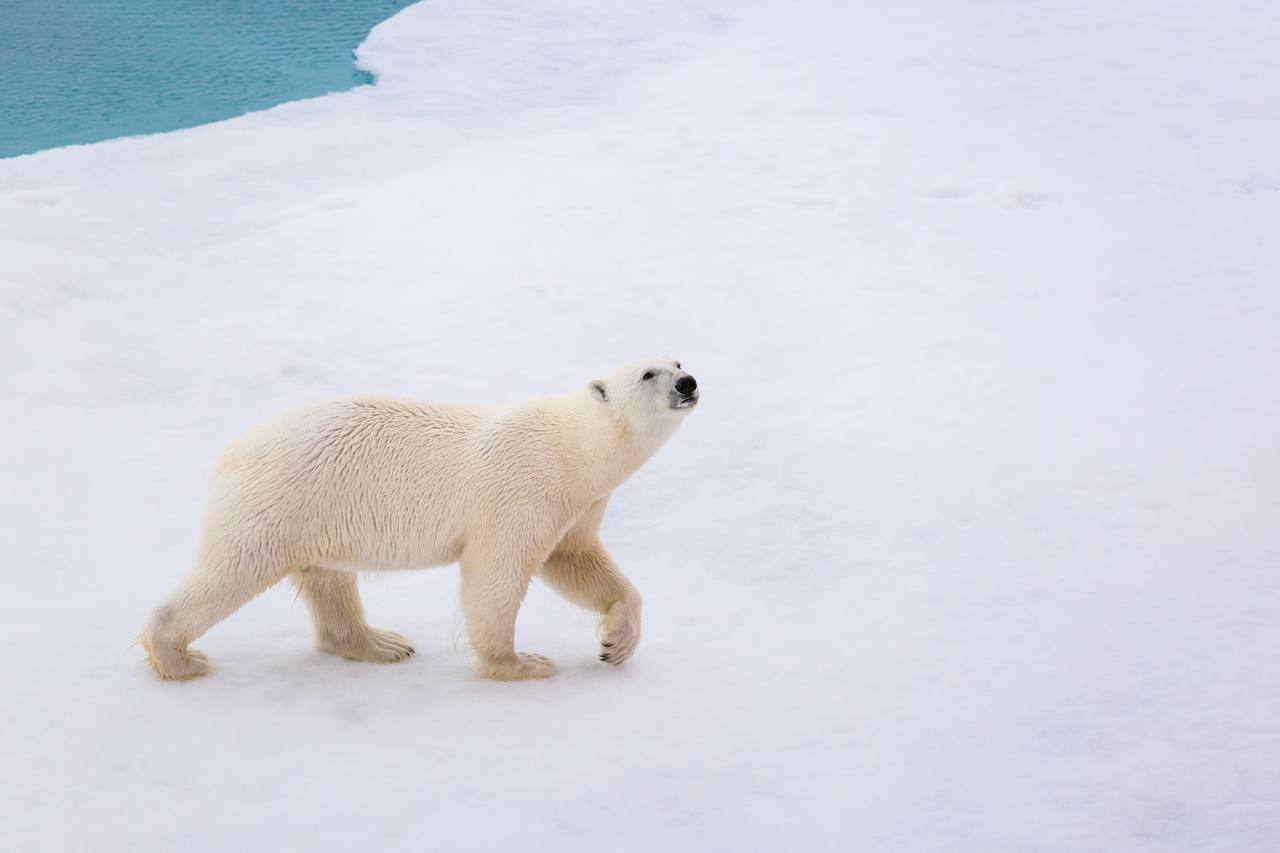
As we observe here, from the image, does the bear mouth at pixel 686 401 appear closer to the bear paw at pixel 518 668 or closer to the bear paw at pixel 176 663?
the bear paw at pixel 518 668

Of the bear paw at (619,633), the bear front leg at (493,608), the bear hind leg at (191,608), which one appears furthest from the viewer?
the bear paw at (619,633)

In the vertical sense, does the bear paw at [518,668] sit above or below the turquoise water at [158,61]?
below

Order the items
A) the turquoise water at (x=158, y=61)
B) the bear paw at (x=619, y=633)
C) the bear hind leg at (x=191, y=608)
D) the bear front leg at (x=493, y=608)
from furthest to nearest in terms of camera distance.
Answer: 1. the turquoise water at (x=158, y=61)
2. the bear paw at (x=619, y=633)
3. the bear front leg at (x=493, y=608)
4. the bear hind leg at (x=191, y=608)

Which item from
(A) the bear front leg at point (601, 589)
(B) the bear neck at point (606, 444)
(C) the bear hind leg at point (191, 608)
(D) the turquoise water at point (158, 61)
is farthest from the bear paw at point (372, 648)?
(D) the turquoise water at point (158, 61)

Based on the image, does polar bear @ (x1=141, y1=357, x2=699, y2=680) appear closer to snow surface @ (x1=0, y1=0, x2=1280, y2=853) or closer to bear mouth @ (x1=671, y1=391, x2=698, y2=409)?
bear mouth @ (x1=671, y1=391, x2=698, y2=409)

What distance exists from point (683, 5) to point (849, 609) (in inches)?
384

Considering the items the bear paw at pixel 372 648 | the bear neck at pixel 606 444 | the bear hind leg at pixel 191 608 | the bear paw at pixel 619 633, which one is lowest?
the bear paw at pixel 372 648

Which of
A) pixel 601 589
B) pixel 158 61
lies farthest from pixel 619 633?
pixel 158 61

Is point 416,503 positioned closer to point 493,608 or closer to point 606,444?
point 493,608

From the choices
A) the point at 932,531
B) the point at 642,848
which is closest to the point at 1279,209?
the point at 932,531

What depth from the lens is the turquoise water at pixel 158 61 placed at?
12.3m

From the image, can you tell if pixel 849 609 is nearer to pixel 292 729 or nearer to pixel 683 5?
pixel 292 729

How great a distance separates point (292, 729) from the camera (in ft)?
12.8

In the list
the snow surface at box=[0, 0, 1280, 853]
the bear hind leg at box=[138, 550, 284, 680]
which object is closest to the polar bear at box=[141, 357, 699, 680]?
the bear hind leg at box=[138, 550, 284, 680]
